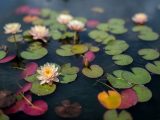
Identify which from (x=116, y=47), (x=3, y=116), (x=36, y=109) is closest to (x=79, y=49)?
(x=116, y=47)

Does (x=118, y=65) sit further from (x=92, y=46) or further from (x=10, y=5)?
(x=10, y=5)

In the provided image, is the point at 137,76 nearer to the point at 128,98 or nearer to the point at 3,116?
the point at 128,98

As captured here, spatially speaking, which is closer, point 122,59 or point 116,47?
point 122,59

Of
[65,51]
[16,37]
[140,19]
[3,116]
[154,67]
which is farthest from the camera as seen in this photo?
[140,19]

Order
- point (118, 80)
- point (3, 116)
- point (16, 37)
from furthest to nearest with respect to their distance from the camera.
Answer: point (16, 37) < point (118, 80) < point (3, 116)

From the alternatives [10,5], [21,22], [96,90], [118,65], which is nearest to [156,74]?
[118,65]

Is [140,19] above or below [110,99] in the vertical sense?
above

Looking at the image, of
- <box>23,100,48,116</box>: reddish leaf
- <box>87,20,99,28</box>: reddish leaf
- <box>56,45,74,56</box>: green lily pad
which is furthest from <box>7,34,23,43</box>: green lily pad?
<box>23,100,48,116</box>: reddish leaf

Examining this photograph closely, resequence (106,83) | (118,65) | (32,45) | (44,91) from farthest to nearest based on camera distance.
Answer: (32,45) < (118,65) < (106,83) < (44,91)
